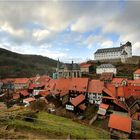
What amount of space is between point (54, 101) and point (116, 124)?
68.0 ft

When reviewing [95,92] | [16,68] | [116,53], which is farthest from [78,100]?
[16,68]

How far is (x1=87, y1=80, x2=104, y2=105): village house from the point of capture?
4469 cm

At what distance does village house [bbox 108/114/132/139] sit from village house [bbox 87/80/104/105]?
44.5 feet

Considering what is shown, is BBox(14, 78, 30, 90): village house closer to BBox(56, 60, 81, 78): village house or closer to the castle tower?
BBox(56, 60, 81, 78): village house

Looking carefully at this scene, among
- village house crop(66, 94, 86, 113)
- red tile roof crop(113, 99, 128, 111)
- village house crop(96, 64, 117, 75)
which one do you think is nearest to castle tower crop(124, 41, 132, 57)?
village house crop(96, 64, 117, 75)

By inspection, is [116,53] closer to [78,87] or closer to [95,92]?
[78,87]

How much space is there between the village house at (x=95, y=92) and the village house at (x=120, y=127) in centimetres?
1355

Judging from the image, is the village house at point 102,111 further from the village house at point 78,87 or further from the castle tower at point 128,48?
the castle tower at point 128,48

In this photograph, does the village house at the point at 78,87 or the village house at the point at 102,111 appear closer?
the village house at the point at 102,111

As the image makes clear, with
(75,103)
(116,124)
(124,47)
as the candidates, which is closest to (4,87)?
(75,103)

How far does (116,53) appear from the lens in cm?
8656

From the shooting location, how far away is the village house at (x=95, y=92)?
147ft

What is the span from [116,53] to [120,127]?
201 ft

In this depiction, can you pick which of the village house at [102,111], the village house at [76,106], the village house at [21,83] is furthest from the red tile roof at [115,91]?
the village house at [21,83]
